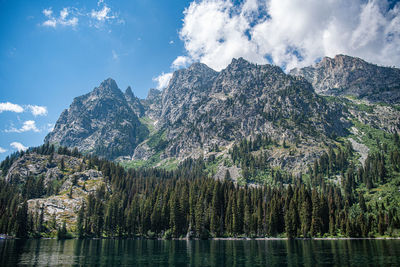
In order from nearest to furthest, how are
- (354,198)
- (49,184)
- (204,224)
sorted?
(204,224)
(354,198)
(49,184)

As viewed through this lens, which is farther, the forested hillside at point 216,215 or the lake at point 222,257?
the forested hillside at point 216,215

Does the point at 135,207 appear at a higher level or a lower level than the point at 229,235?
higher

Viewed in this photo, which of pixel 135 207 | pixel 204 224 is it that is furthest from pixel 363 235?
pixel 135 207

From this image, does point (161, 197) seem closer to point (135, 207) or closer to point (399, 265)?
point (135, 207)

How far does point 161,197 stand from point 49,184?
109m

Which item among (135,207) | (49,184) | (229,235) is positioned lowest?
(229,235)

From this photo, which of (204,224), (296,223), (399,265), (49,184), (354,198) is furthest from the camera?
(49,184)

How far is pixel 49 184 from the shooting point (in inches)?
7854

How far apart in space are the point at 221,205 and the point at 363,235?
67.1 meters

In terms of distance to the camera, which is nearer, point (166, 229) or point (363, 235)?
point (363, 235)

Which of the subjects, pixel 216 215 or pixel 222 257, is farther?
pixel 216 215

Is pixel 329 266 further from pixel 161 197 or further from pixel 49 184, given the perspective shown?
pixel 49 184

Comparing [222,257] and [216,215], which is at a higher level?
[216,215]

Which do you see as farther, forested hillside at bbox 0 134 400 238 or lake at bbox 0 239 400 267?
forested hillside at bbox 0 134 400 238
